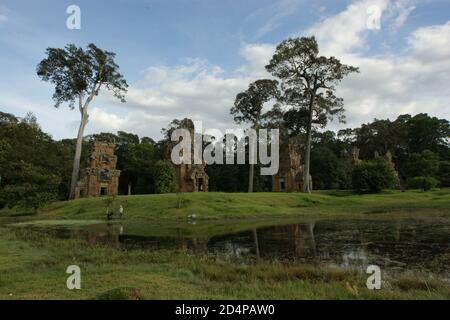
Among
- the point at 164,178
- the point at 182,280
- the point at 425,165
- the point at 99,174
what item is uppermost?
the point at 425,165

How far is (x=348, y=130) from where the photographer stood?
10244 cm

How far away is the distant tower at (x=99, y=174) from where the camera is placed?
5253cm

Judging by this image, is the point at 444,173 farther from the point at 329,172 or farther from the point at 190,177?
the point at 190,177

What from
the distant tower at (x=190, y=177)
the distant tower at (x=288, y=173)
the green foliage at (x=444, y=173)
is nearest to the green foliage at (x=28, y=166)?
the distant tower at (x=190, y=177)

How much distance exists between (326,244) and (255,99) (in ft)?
140

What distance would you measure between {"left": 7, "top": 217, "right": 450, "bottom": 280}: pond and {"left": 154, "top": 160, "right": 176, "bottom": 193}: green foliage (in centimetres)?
2632

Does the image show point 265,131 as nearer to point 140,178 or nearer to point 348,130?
point 140,178

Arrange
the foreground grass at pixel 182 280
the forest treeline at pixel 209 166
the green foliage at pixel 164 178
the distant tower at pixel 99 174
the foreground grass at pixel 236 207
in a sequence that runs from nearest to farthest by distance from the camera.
Result: the foreground grass at pixel 182 280 → the foreground grass at pixel 236 207 → the forest treeline at pixel 209 166 → the green foliage at pixel 164 178 → the distant tower at pixel 99 174

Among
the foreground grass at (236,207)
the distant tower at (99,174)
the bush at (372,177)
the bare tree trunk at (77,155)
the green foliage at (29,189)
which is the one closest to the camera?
the foreground grass at (236,207)

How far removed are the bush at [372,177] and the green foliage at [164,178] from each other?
24.9 meters

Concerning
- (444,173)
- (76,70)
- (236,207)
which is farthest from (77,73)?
(444,173)

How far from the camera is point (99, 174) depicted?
53469 millimetres

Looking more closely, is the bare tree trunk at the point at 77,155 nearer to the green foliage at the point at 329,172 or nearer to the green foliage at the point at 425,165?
the green foliage at the point at 329,172

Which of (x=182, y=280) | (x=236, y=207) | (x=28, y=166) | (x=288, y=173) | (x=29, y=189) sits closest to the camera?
(x=182, y=280)
